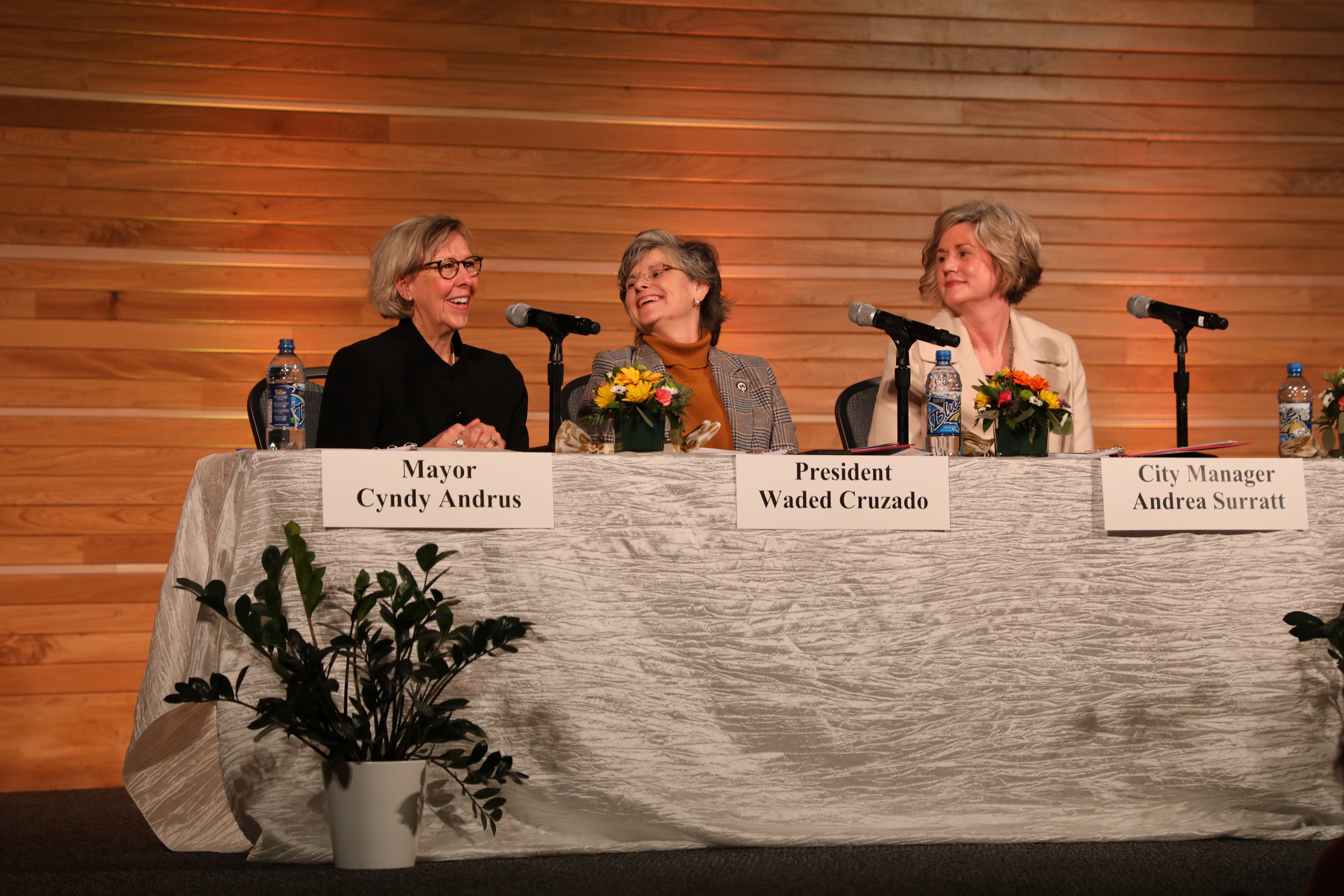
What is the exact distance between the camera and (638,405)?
2139 millimetres

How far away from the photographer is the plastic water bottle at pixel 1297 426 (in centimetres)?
237

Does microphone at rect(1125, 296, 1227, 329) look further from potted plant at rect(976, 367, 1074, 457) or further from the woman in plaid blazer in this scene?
the woman in plaid blazer

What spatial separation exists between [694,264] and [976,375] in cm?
82

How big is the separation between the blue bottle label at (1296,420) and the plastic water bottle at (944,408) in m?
0.70

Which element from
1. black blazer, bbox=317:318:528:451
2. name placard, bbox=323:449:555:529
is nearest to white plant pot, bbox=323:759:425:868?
name placard, bbox=323:449:555:529

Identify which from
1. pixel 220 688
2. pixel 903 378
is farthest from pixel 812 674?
pixel 220 688

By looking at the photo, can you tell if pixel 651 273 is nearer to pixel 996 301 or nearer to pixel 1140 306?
pixel 996 301

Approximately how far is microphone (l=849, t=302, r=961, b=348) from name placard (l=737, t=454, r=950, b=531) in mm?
304

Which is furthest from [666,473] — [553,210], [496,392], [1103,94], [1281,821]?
[1103,94]

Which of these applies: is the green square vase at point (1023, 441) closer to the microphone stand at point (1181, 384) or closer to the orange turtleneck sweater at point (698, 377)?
the microphone stand at point (1181, 384)

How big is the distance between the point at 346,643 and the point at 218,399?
→ 1.98m

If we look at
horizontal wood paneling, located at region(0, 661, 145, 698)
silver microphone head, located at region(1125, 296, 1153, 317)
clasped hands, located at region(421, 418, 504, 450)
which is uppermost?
silver microphone head, located at region(1125, 296, 1153, 317)

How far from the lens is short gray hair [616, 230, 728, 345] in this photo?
317 centimetres

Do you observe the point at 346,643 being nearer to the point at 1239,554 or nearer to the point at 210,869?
the point at 210,869
